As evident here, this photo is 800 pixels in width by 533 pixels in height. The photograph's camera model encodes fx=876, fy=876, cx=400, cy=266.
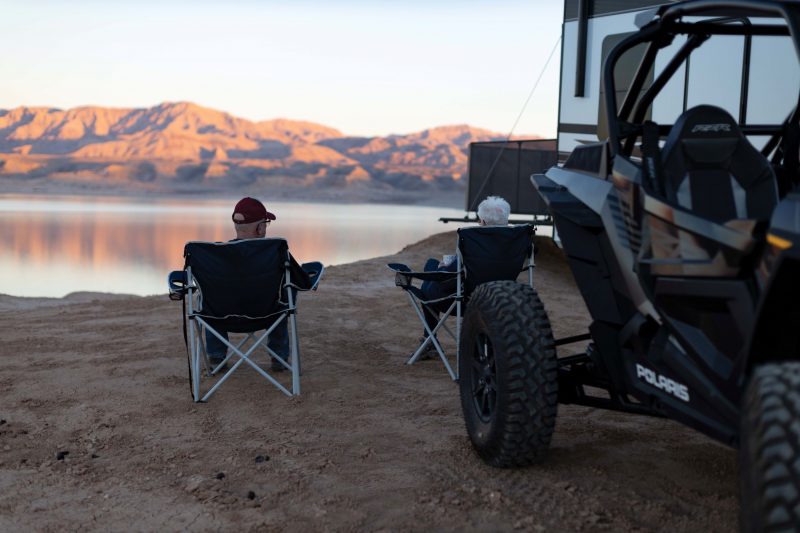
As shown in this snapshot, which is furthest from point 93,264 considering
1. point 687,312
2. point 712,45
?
point 687,312

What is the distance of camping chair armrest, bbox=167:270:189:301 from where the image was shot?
16.8 feet

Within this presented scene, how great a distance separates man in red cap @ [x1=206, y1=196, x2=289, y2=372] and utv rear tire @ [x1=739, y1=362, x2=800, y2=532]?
12.8 feet

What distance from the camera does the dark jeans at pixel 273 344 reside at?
5.64 metres

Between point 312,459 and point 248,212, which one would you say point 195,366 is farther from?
point 312,459

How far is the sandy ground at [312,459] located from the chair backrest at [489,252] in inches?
27.4

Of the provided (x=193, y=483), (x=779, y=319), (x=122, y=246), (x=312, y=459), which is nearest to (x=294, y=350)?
(x=312, y=459)

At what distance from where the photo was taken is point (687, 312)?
2686 mm

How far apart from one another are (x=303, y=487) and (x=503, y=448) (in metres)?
0.81

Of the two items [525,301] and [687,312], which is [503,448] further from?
[687,312]

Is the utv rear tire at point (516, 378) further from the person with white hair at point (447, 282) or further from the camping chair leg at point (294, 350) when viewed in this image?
the person with white hair at point (447, 282)

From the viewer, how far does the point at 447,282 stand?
5.86 metres

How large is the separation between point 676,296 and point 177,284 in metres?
3.68

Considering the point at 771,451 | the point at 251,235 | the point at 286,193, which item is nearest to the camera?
the point at 771,451

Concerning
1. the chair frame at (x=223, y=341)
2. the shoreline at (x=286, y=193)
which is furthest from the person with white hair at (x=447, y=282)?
the shoreline at (x=286, y=193)
